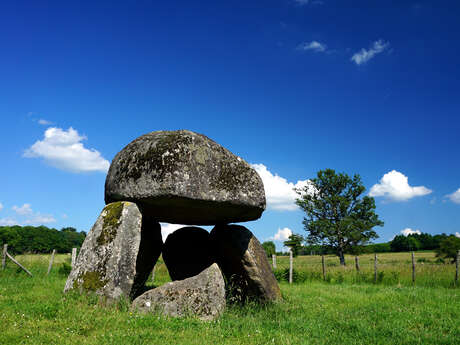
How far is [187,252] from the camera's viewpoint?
36.2ft

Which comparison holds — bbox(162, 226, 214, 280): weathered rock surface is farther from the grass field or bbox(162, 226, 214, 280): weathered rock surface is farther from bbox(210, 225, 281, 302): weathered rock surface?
the grass field

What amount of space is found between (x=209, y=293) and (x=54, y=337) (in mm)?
3328

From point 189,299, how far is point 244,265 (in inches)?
93.3

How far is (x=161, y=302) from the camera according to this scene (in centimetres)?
744

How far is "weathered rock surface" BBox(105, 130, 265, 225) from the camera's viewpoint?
7.63m

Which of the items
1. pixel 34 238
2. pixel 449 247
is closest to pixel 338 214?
pixel 449 247

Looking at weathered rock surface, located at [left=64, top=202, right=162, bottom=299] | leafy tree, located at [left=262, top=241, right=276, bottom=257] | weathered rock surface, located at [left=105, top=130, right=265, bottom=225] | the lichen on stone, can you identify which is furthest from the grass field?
leafy tree, located at [left=262, top=241, right=276, bottom=257]

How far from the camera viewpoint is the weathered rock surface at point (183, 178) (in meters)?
7.63

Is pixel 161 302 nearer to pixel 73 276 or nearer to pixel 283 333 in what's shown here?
pixel 73 276

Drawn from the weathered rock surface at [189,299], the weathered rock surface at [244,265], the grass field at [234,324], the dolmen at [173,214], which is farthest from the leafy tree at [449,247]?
the weathered rock surface at [189,299]

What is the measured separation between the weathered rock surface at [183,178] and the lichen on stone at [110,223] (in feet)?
1.15

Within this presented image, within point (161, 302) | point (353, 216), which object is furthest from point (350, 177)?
point (161, 302)

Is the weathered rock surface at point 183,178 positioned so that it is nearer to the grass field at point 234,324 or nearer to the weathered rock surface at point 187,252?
the weathered rock surface at point 187,252

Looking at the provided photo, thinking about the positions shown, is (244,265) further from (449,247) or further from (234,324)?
(449,247)
